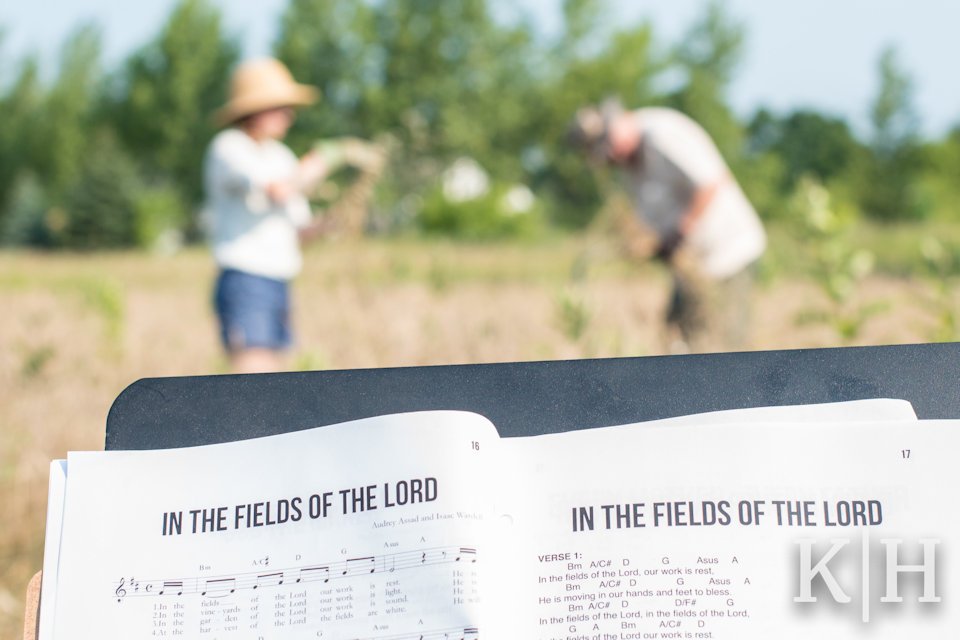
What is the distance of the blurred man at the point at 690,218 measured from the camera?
453 cm

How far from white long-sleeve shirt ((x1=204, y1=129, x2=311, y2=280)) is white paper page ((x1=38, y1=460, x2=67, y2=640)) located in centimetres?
312

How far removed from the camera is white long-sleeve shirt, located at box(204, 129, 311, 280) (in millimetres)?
3984

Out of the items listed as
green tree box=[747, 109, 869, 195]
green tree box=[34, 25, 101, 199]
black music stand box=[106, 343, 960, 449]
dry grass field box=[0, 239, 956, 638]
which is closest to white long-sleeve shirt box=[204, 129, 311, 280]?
dry grass field box=[0, 239, 956, 638]

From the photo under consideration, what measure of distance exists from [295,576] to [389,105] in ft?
133

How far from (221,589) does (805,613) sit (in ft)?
1.60

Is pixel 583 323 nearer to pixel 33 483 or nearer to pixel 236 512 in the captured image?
pixel 33 483

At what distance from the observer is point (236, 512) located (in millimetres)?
926

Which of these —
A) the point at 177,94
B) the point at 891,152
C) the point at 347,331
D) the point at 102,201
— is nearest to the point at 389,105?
the point at 177,94

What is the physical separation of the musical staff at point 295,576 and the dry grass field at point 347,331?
1.92 m

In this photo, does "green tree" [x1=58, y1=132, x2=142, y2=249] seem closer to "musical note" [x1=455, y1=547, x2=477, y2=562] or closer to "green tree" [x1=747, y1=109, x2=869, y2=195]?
"green tree" [x1=747, y1=109, x2=869, y2=195]

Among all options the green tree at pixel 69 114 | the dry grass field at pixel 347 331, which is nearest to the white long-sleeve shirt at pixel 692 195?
the dry grass field at pixel 347 331

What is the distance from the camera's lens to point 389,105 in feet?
132

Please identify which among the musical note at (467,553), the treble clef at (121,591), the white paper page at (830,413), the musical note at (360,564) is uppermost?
the white paper page at (830,413)

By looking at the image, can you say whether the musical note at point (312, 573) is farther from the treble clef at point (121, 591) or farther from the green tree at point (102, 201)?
the green tree at point (102, 201)
